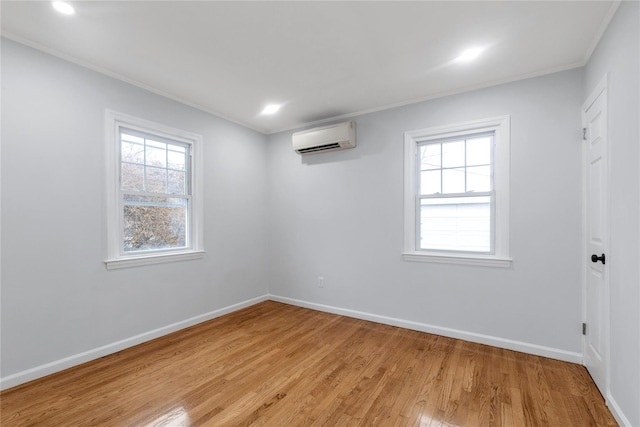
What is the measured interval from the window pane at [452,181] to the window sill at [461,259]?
2.35 feet

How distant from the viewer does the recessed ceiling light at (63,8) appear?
1.86 m

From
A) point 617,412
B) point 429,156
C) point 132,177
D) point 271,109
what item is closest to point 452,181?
point 429,156

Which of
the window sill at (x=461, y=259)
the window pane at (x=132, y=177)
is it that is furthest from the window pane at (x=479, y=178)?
the window pane at (x=132, y=177)

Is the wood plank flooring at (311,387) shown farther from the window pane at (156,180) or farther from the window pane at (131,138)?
Answer: the window pane at (131,138)

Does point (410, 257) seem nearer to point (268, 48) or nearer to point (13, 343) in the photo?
point (268, 48)

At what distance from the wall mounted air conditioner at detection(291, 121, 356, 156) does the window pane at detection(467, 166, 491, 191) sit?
141 centimetres

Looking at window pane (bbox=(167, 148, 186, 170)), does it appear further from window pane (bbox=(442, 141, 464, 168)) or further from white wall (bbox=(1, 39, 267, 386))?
window pane (bbox=(442, 141, 464, 168))

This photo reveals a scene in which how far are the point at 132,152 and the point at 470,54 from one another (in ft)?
11.0

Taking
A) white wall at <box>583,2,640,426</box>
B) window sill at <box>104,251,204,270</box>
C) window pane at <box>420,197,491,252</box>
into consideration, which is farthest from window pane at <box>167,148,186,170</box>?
white wall at <box>583,2,640,426</box>

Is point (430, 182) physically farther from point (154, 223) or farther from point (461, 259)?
point (154, 223)

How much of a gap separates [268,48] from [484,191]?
98.5 inches

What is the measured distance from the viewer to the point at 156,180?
3.18 metres

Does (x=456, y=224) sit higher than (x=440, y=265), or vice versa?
(x=456, y=224)

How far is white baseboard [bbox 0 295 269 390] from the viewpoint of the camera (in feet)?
7.11
